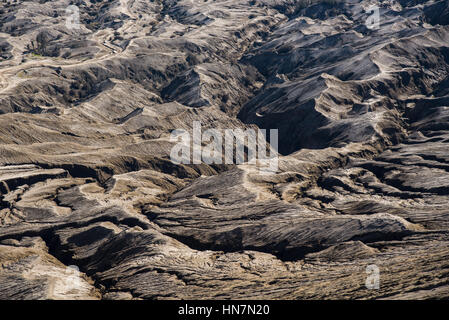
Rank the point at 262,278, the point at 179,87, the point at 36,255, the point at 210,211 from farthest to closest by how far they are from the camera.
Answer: the point at 179,87 < the point at 210,211 < the point at 36,255 < the point at 262,278

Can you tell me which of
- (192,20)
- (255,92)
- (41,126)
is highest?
(192,20)

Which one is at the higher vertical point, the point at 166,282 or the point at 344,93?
the point at 344,93

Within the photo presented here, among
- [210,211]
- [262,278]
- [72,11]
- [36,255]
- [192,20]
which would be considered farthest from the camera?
[72,11]

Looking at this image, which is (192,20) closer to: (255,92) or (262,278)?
(255,92)

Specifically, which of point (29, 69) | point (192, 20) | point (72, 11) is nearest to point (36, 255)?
point (29, 69)

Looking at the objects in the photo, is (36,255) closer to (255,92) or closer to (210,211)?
(210,211)

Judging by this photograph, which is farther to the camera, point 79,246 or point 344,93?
point 344,93
